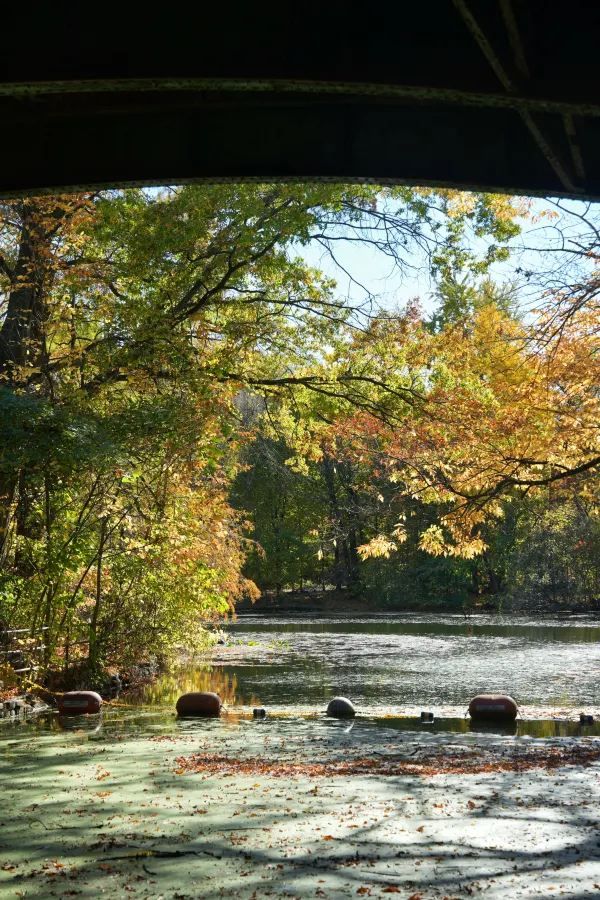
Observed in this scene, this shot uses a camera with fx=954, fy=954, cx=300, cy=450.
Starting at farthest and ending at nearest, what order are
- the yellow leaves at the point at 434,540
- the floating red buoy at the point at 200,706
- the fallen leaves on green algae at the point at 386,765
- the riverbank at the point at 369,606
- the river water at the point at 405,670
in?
the riverbank at the point at 369,606
the yellow leaves at the point at 434,540
the river water at the point at 405,670
the floating red buoy at the point at 200,706
the fallen leaves on green algae at the point at 386,765

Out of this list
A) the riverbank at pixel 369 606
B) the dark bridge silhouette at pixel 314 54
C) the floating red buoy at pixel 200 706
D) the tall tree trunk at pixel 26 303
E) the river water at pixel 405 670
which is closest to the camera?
the dark bridge silhouette at pixel 314 54

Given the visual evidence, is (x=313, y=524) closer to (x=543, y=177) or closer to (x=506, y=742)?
(x=506, y=742)

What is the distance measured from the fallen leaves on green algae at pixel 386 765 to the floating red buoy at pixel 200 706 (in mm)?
3892

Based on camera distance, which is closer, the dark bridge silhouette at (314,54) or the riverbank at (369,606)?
the dark bridge silhouette at (314,54)

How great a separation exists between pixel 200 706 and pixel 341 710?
82.7 inches

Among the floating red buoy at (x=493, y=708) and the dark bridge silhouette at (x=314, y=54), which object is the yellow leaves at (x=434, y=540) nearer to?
the floating red buoy at (x=493, y=708)

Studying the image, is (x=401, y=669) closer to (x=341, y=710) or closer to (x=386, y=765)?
(x=341, y=710)

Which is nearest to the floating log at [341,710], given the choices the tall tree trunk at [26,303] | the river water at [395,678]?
the river water at [395,678]

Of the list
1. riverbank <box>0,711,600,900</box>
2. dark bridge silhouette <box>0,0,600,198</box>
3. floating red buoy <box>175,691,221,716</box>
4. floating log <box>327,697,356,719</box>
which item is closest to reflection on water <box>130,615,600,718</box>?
floating log <box>327,697,356,719</box>

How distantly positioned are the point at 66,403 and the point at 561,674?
11824 millimetres

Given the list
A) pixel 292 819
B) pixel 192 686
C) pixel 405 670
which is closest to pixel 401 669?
pixel 405 670

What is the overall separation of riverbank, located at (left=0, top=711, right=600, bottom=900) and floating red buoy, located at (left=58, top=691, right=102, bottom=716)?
86.4 inches

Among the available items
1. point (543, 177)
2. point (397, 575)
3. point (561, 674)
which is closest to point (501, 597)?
point (397, 575)

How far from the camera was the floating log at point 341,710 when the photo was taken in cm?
1423
